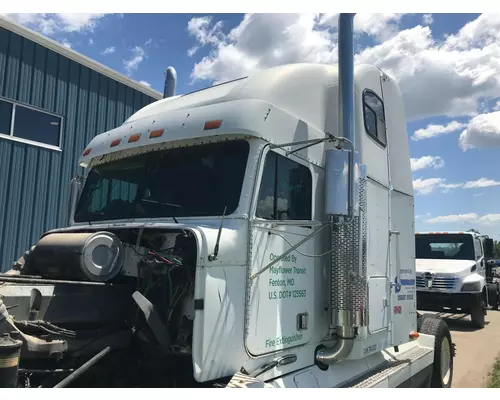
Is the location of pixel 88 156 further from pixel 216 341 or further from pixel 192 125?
pixel 216 341

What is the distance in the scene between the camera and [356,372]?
464cm

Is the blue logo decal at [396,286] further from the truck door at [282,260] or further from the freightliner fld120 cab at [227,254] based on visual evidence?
the truck door at [282,260]

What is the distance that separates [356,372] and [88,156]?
343 cm

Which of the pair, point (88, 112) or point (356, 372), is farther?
point (88, 112)

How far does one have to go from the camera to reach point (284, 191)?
3.94 m

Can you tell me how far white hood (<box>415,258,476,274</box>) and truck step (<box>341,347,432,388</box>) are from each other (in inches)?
293

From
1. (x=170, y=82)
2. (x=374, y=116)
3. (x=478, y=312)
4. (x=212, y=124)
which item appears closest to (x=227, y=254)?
(x=212, y=124)

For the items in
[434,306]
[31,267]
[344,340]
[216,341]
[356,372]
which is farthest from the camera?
[434,306]

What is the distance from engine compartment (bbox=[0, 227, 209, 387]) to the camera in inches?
124

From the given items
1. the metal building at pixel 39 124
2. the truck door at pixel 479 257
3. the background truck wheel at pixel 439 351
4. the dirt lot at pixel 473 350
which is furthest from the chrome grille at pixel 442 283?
the metal building at pixel 39 124

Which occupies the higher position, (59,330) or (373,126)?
(373,126)

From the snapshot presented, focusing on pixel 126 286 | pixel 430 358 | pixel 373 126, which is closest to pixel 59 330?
pixel 126 286

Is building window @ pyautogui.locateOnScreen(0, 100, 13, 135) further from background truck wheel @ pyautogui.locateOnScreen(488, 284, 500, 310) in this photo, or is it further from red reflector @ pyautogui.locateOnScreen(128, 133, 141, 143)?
background truck wheel @ pyautogui.locateOnScreen(488, 284, 500, 310)

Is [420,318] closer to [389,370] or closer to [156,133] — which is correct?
[389,370]
